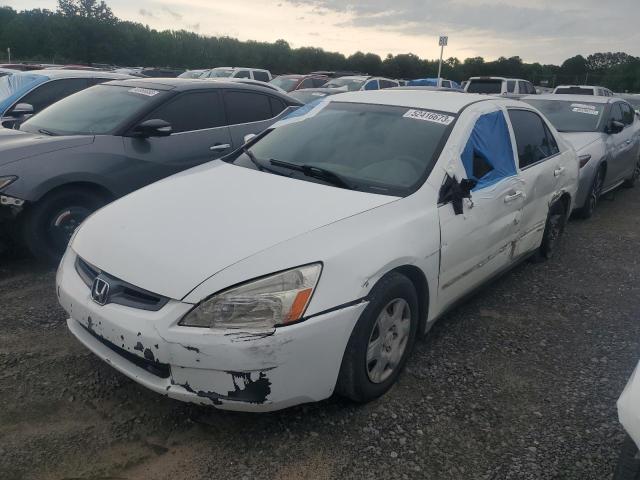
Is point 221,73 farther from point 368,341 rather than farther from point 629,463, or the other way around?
point 629,463

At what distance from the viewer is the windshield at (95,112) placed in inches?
198

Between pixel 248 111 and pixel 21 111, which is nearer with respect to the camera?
pixel 248 111

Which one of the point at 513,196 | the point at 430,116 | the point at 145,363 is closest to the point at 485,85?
the point at 513,196

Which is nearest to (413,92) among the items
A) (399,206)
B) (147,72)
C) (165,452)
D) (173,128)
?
(399,206)

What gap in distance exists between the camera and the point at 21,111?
20.4 ft

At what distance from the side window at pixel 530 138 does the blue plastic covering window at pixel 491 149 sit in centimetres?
22

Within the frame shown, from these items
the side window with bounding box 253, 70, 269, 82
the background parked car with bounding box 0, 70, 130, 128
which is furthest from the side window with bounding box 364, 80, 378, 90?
the background parked car with bounding box 0, 70, 130, 128

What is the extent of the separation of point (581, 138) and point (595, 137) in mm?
228

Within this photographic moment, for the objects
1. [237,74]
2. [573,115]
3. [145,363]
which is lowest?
[145,363]

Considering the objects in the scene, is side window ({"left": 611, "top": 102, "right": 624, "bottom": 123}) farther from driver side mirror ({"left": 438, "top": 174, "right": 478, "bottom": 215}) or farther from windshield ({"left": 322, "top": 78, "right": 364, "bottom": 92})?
windshield ({"left": 322, "top": 78, "right": 364, "bottom": 92})

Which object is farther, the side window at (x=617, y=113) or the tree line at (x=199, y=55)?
the tree line at (x=199, y=55)

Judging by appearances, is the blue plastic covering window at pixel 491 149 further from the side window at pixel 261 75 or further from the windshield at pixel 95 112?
the side window at pixel 261 75

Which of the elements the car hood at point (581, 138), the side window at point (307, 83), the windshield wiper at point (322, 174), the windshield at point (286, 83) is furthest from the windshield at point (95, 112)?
the side window at point (307, 83)

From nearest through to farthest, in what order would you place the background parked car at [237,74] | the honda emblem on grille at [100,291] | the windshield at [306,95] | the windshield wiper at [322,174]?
the honda emblem on grille at [100,291], the windshield wiper at [322,174], the windshield at [306,95], the background parked car at [237,74]
